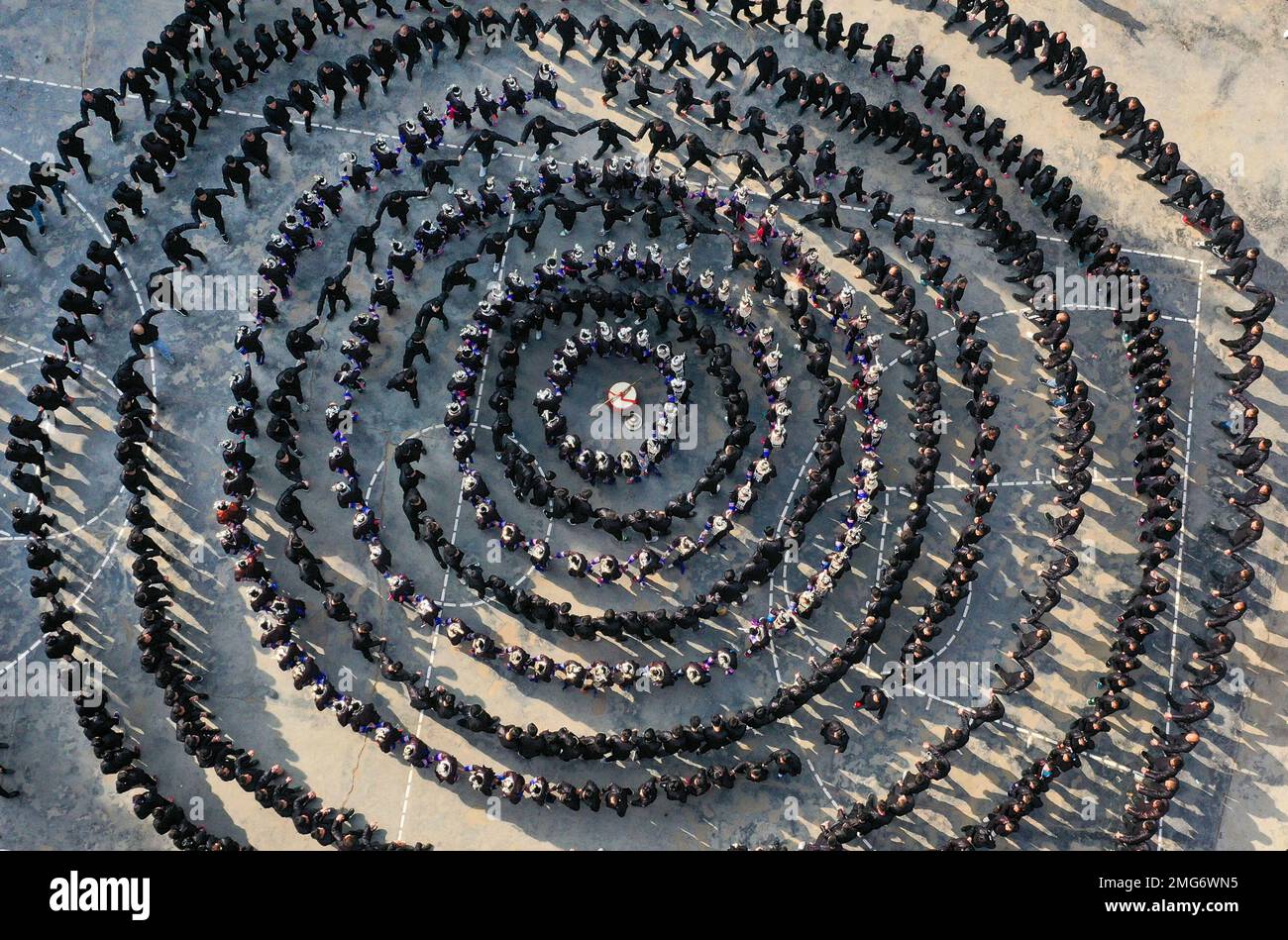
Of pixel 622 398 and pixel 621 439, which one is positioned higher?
pixel 622 398

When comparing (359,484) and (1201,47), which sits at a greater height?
(1201,47)

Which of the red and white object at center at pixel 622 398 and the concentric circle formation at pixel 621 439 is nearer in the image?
the concentric circle formation at pixel 621 439

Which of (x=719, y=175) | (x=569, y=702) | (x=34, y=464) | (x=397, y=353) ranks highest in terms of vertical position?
(x=719, y=175)

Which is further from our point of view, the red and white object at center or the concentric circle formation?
the red and white object at center
